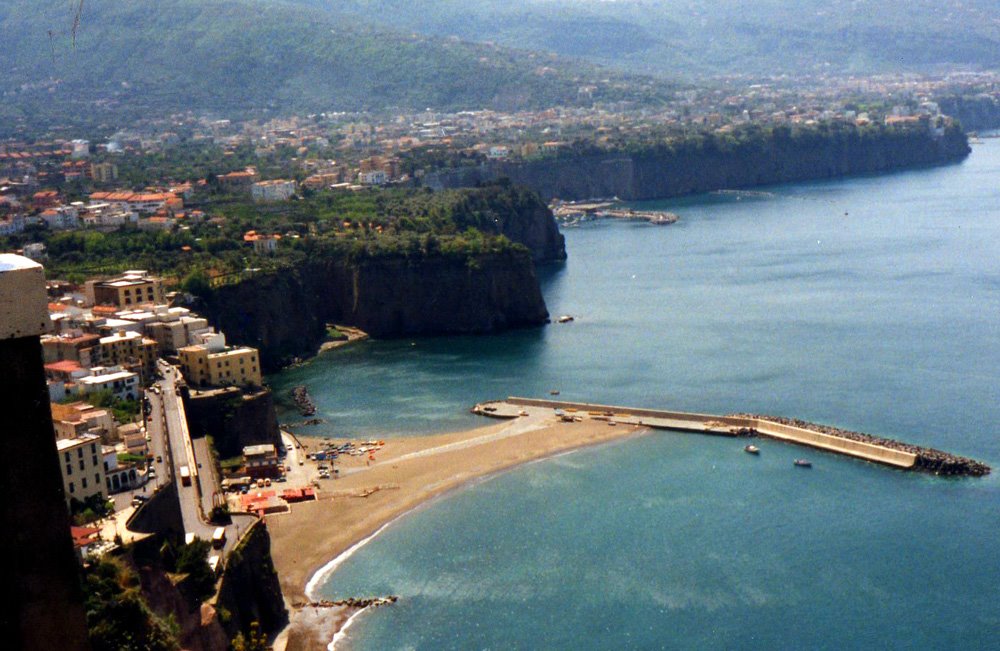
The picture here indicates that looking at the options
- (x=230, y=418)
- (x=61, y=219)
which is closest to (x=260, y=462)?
(x=230, y=418)

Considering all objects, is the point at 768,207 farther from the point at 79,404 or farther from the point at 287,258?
the point at 79,404

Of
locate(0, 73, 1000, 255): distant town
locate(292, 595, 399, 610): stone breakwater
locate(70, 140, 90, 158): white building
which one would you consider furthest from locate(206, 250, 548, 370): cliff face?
locate(70, 140, 90, 158): white building

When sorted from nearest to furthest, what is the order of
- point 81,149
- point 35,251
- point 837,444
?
point 837,444, point 35,251, point 81,149

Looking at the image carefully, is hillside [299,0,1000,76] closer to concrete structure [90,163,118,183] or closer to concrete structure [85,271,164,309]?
concrete structure [90,163,118,183]

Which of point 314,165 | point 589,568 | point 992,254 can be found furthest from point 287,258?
point 314,165

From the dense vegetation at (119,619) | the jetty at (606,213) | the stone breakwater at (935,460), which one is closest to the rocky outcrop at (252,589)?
the dense vegetation at (119,619)

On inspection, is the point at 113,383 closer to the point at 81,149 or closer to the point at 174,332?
the point at 174,332
